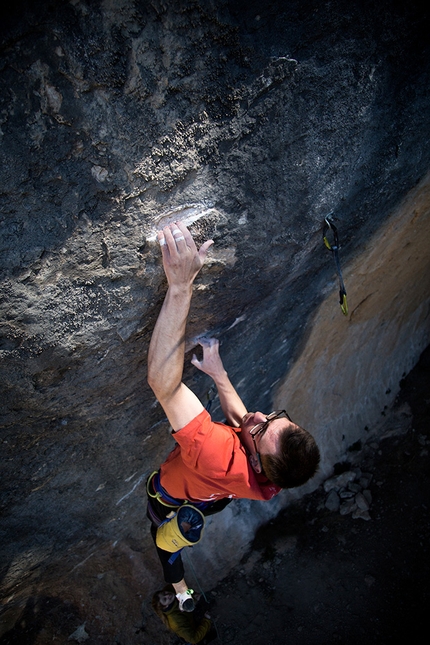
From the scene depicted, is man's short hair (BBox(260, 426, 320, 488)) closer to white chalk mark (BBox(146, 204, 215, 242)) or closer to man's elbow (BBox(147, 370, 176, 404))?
man's elbow (BBox(147, 370, 176, 404))

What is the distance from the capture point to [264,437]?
1.91 metres

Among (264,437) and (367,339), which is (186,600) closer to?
(264,437)

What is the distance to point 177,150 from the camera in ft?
4.93

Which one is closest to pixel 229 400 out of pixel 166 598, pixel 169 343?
pixel 169 343

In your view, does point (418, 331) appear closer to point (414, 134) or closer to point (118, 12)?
point (414, 134)

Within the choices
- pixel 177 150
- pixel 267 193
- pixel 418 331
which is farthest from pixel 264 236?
pixel 418 331

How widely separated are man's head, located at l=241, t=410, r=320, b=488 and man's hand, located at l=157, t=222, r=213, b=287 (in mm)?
742

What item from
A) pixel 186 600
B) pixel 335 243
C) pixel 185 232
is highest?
pixel 185 232

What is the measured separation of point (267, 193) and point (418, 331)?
340 centimetres

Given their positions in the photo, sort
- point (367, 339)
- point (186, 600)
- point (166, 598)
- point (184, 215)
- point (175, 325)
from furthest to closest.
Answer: point (367, 339) → point (166, 598) → point (186, 600) → point (175, 325) → point (184, 215)

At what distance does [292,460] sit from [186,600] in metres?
1.80

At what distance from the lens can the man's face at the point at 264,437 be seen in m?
1.89

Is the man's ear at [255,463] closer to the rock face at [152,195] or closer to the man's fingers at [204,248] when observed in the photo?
the rock face at [152,195]

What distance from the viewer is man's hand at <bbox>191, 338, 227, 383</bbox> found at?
2.21m
